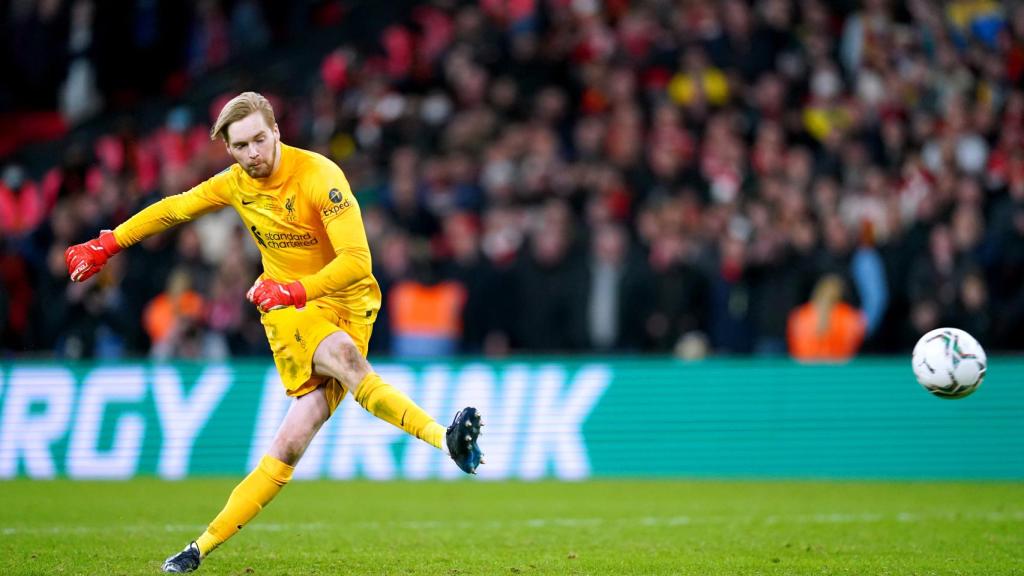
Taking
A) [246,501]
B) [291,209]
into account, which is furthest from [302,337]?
[246,501]

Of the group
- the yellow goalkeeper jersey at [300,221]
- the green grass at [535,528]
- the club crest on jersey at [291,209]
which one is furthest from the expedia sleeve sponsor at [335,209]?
the green grass at [535,528]

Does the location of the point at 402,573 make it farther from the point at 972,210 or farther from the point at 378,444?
the point at 972,210

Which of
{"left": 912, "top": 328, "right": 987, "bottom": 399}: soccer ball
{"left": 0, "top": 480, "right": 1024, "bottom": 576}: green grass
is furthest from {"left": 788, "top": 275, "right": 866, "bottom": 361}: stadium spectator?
{"left": 912, "top": 328, "right": 987, "bottom": 399}: soccer ball

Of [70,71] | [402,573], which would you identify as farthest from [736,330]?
[70,71]

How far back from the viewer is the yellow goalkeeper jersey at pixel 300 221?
7570 mm

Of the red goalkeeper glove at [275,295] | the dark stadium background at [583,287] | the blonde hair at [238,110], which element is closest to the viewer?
the red goalkeeper glove at [275,295]

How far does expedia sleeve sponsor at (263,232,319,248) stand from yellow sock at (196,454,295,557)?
113 cm

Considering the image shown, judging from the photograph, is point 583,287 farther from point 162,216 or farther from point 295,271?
point 162,216

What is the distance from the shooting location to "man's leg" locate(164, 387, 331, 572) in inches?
305

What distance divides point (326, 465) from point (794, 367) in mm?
4674

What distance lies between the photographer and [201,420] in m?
14.5

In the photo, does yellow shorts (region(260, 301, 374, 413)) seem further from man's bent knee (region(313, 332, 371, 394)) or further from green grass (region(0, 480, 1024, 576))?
green grass (region(0, 480, 1024, 576))

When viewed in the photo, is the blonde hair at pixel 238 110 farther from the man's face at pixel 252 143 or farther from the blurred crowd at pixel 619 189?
the blurred crowd at pixel 619 189

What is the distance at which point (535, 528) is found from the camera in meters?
10.2
